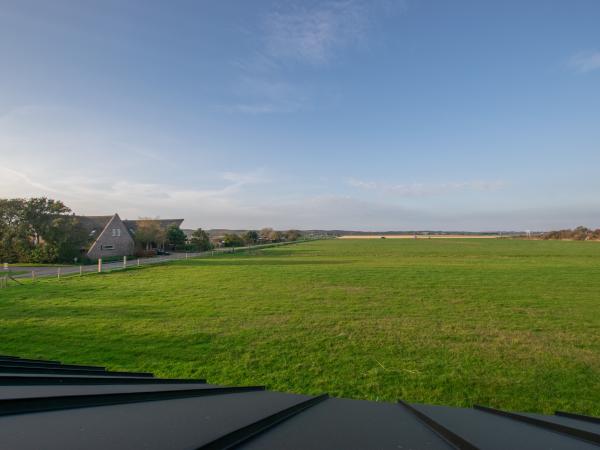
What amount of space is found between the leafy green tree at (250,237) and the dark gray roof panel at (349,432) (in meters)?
76.3

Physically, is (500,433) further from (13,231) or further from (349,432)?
(13,231)

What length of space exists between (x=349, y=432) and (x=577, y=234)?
14585cm

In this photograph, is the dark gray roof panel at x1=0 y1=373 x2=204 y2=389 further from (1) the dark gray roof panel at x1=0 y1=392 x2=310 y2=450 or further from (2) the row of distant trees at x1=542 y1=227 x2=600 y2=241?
(2) the row of distant trees at x1=542 y1=227 x2=600 y2=241

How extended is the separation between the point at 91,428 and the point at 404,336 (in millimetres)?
7840

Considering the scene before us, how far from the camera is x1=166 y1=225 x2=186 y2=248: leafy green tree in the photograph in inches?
1962

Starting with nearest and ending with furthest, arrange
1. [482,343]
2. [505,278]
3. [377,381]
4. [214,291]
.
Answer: [377,381] → [482,343] → [214,291] → [505,278]

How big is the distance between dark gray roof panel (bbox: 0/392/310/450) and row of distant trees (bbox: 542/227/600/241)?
141201 mm

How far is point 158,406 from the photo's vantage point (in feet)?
7.85

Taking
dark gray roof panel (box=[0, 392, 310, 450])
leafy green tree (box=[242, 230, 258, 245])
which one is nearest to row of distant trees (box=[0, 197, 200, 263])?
dark gray roof panel (box=[0, 392, 310, 450])

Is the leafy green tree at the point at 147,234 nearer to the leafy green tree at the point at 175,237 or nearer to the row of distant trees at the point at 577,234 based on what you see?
the leafy green tree at the point at 175,237

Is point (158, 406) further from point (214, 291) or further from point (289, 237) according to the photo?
point (289, 237)

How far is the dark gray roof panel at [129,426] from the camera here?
1590 mm

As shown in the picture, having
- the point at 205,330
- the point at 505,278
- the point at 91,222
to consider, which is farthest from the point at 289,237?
the point at 205,330

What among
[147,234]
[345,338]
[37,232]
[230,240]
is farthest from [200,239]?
[345,338]
